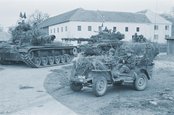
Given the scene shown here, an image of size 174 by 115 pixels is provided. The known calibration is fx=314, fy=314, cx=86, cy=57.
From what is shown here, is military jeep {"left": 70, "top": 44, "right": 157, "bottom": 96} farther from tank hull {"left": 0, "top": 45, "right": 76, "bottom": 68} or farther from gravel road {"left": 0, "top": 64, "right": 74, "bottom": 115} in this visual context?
tank hull {"left": 0, "top": 45, "right": 76, "bottom": 68}

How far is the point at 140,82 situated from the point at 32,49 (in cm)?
968

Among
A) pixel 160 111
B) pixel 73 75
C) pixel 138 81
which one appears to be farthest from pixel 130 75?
pixel 160 111

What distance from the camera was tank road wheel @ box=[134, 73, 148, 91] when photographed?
12008mm

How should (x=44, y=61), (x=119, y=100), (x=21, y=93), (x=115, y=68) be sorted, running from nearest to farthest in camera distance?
(x=119, y=100) → (x=21, y=93) → (x=115, y=68) → (x=44, y=61)

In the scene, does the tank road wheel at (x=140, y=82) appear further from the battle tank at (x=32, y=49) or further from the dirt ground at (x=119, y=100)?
the battle tank at (x=32, y=49)

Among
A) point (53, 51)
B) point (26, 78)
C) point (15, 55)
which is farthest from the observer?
point (53, 51)

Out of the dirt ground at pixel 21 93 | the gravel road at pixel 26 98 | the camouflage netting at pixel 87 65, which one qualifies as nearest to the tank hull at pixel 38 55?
the dirt ground at pixel 21 93

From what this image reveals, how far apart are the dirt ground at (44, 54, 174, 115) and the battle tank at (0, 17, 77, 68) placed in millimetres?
6855

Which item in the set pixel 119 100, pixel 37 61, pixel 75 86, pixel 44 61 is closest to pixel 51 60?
pixel 44 61

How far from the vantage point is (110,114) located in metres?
8.34

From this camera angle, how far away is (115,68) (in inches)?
458

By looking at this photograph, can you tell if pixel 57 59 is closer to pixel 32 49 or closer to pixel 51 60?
pixel 51 60

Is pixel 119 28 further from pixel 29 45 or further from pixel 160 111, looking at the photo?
pixel 160 111

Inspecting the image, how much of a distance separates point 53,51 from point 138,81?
11.0 meters
